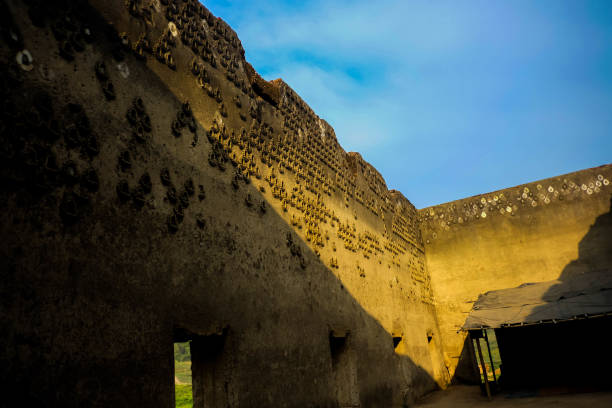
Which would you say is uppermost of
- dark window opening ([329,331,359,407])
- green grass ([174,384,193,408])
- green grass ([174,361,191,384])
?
dark window opening ([329,331,359,407])

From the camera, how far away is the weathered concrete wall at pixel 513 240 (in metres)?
11.6

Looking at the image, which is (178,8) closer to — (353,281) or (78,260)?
(78,260)

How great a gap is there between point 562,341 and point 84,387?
11.7m

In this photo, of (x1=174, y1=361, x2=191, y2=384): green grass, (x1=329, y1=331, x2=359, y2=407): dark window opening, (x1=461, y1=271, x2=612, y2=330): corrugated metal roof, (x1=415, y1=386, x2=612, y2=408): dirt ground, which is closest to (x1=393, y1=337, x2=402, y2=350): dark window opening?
(x1=415, y1=386, x2=612, y2=408): dirt ground

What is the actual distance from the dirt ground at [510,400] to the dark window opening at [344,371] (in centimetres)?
305

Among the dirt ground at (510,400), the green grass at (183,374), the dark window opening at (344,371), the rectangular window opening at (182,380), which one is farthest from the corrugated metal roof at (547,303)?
the green grass at (183,374)

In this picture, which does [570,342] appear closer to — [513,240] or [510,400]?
Answer: [513,240]

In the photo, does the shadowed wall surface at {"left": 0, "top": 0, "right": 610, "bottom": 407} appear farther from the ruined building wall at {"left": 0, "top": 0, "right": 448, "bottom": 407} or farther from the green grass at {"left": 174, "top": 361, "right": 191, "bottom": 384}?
the green grass at {"left": 174, "top": 361, "right": 191, "bottom": 384}

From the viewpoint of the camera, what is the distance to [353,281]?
7523 mm

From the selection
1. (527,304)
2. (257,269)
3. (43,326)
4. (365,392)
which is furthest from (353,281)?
(43,326)

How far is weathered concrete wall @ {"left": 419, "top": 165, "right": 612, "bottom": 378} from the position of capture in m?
11.6

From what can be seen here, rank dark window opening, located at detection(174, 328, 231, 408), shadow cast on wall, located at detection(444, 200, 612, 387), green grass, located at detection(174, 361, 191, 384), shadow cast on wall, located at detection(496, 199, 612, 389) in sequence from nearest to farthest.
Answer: dark window opening, located at detection(174, 328, 231, 408) < shadow cast on wall, located at detection(496, 199, 612, 389) < shadow cast on wall, located at detection(444, 200, 612, 387) < green grass, located at detection(174, 361, 191, 384)

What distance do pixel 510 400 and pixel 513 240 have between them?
5.26 metres

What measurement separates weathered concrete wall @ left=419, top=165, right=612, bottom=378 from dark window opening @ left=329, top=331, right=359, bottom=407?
22.7 ft
